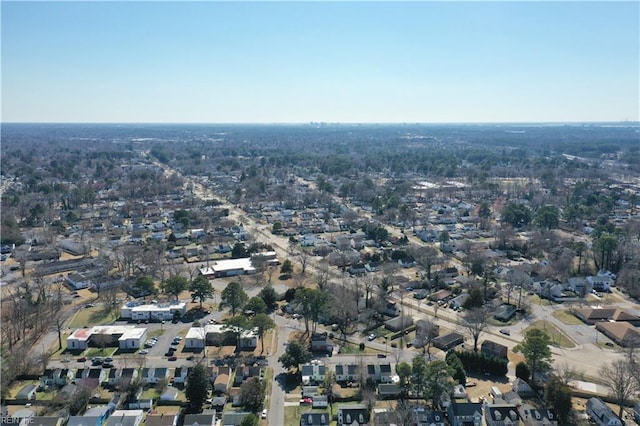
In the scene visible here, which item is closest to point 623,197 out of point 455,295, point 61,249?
point 455,295

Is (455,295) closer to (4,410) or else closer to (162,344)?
(162,344)

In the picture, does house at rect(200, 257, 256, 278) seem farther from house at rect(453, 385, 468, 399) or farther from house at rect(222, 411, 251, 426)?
house at rect(453, 385, 468, 399)

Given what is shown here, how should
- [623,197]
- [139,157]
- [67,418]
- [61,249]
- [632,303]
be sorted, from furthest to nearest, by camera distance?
[139,157], [623,197], [61,249], [632,303], [67,418]

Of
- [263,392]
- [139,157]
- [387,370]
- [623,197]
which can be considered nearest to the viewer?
[263,392]

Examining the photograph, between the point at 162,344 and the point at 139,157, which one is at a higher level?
the point at 139,157

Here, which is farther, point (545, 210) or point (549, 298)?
point (545, 210)

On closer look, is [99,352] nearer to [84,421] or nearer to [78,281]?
[84,421]

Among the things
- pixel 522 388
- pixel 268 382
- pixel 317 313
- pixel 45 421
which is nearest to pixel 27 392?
pixel 45 421
